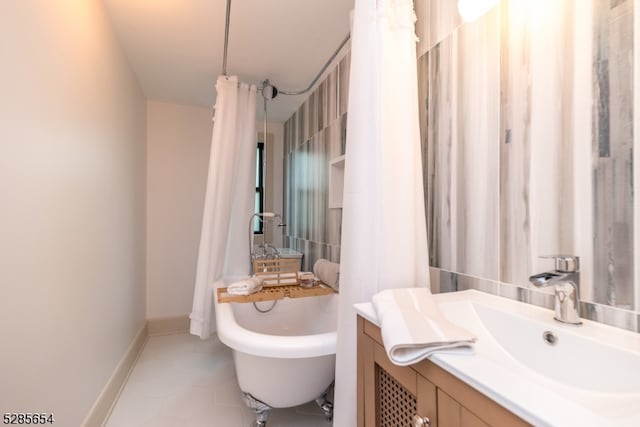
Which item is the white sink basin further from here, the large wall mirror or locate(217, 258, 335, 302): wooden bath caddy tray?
locate(217, 258, 335, 302): wooden bath caddy tray

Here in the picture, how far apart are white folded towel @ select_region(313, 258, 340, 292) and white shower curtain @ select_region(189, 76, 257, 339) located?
69cm

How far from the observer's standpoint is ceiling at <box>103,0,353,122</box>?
1.69 m

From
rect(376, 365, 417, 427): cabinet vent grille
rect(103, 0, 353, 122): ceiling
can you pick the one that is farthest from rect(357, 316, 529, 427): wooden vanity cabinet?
rect(103, 0, 353, 122): ceiling

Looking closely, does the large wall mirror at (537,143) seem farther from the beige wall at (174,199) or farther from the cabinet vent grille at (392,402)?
the beige wall at (174,199)

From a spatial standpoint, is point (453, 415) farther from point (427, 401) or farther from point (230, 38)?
point (230, 38)

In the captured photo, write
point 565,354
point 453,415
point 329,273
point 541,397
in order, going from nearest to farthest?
point 541,397, point 453,415, point 565,354, point 329,273

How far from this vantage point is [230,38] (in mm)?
1975

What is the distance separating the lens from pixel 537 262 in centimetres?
88

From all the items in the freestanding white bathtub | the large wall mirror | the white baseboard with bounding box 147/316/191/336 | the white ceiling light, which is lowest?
the white baseboard with bounding box 147/316/191/336

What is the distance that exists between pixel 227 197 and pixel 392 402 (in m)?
1.87

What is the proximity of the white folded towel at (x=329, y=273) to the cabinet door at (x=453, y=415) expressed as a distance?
4.42 feet

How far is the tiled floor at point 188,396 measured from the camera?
168cm

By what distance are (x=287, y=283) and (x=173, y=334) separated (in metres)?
1.64

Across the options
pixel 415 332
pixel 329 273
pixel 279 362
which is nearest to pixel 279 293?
pixel 329 273
